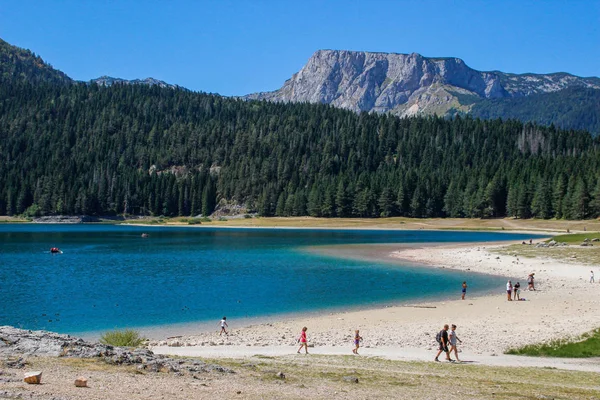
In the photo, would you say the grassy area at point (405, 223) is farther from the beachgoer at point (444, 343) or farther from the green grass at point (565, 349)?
the beachgoer at point (444, 343)

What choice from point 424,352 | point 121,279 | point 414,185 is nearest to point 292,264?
point 121,279

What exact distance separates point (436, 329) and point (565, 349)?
23.0 ft

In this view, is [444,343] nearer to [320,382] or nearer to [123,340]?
[320,382]

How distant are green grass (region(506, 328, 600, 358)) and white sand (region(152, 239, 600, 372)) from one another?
92cm

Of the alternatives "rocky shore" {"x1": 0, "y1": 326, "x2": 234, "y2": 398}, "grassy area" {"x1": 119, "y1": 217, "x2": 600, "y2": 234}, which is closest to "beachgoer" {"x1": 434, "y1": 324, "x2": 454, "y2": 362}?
"rocky shore" {"x1": 0, "y1": 326, "x2": 234, "y2": 398}

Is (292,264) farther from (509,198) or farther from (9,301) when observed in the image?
(509,198)

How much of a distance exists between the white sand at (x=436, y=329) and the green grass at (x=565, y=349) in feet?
3.00

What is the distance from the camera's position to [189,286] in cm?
4909

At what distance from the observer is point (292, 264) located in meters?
65.2

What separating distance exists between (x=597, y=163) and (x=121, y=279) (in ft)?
450

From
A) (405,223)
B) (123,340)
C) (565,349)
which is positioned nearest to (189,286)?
(123,340)

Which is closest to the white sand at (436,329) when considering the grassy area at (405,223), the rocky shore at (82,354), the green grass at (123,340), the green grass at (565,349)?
the green grass at (565,349)

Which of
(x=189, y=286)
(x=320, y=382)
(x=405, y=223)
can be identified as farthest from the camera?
(x=405, y=223)

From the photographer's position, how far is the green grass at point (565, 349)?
2339 centimetres
